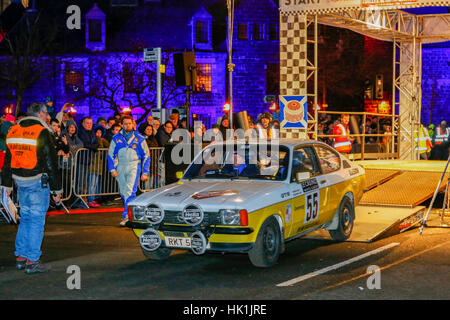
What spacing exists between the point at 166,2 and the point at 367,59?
16.3m

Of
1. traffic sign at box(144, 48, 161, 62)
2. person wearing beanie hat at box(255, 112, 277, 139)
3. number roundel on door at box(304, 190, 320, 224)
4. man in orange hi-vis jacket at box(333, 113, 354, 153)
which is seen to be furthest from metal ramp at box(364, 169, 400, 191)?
traffic sign at box(144, 48, 161, 62)

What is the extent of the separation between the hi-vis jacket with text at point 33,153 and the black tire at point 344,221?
13.7ft

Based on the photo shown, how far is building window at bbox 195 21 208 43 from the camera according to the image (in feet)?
167

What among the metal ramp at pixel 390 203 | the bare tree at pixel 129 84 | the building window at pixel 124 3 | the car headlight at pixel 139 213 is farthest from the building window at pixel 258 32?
the car headlight at pixel 139 213

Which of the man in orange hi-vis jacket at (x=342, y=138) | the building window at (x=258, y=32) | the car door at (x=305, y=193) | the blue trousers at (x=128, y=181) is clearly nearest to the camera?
the car door at (x=305, y=193)

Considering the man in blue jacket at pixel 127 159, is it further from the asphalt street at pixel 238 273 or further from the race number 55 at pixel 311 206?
the race number 55 at pixel 311 206

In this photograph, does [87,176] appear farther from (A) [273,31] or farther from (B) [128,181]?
(A) [273,31]

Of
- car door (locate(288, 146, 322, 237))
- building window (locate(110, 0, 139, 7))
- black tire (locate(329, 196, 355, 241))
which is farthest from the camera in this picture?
building window (locate(110, 0, 139, 7))

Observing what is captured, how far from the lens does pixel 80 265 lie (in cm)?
837

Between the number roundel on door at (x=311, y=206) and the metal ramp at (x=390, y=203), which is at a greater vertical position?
the number roundel on door at (x=311, y=206)

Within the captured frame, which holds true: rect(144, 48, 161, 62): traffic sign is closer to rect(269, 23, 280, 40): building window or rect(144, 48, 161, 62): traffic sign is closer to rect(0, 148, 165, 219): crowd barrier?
rect(0, 148, 165, 219): crowd barrier

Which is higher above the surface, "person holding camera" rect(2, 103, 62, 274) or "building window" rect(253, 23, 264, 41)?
"building window" rect(253, 23, 264, 41)

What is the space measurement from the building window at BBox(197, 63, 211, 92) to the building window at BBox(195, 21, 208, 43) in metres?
1.90

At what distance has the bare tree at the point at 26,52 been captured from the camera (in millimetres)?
44938
